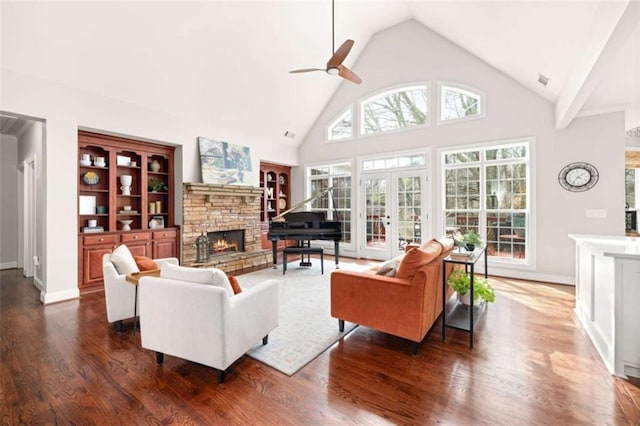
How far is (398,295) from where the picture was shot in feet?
8.67

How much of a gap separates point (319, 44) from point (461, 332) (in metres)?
5.66

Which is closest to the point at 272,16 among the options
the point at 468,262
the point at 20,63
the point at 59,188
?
the point at 20,63

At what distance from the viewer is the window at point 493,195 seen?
530 cm

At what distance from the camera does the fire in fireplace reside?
6.25 m

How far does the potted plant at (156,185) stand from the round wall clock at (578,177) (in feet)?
23.6

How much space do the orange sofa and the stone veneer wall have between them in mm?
3601

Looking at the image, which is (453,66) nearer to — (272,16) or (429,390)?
(272,16)

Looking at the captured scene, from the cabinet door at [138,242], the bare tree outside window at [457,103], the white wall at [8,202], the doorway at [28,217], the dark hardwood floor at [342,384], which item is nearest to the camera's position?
the dark hardwood floor at [342,384]

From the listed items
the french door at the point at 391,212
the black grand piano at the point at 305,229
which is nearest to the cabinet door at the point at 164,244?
the black grand piano at the point at 305,229

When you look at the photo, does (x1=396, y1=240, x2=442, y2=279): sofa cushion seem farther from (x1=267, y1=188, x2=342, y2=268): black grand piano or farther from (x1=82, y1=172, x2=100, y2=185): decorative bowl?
(x1=82, y1=172, x2=100, y2=185): decorative bowl

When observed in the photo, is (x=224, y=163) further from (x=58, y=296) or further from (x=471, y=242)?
(x=471, y=242)

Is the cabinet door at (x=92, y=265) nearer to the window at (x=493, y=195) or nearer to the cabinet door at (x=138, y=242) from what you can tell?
the cabinet door at (x=138, y=242)

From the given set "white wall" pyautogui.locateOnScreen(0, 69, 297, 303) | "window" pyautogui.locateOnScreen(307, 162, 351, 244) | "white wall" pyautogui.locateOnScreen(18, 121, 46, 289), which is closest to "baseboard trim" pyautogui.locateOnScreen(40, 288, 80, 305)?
"white wall" pyautogui.locateOnScreen(0, 69, 297, 303)

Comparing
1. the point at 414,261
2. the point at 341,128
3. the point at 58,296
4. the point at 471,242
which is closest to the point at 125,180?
the point at 58,296
